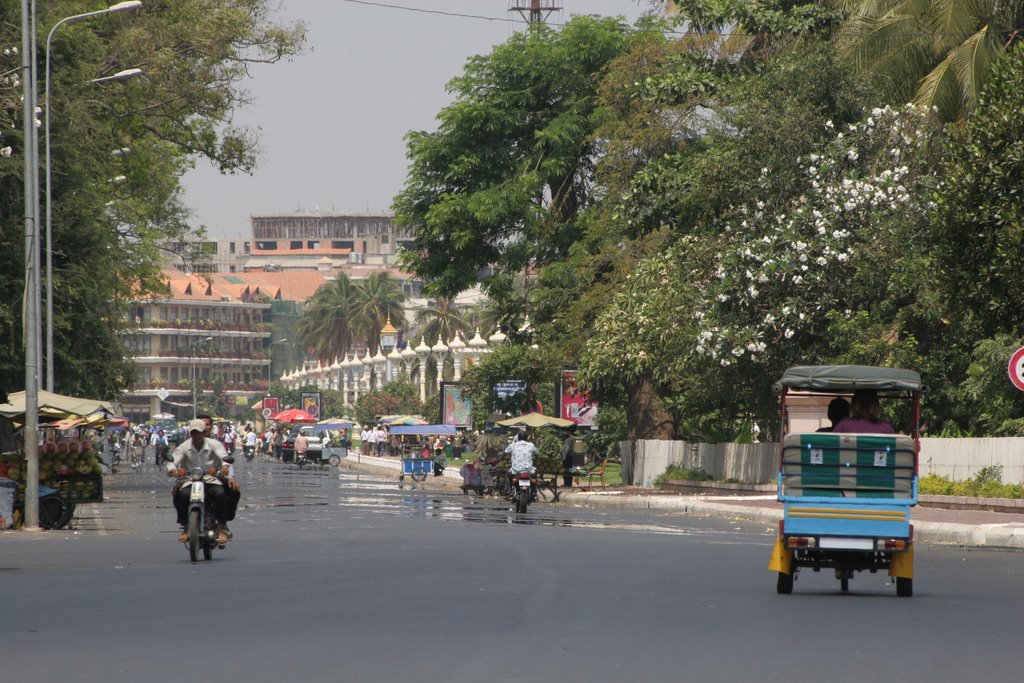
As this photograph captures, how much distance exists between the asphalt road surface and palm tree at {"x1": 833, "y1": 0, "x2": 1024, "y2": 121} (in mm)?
11887

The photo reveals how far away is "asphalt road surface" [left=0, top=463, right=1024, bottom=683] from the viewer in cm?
961

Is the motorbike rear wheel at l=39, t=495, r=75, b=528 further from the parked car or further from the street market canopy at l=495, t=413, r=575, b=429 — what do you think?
the parked car

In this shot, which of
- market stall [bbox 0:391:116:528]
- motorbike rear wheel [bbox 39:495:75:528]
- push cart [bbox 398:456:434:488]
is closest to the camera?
motorbike rear wheel [bbox 39:495:75:528]

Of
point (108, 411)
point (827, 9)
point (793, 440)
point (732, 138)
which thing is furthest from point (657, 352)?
point (793, 440)

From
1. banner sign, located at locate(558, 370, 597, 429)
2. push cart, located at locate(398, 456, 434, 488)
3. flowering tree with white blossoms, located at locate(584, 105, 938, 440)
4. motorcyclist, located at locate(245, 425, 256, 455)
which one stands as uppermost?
flowering tree with white blossoms, located at locate(584, 105, 938, 440)

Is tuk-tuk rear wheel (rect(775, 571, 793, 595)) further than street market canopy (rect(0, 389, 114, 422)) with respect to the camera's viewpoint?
No

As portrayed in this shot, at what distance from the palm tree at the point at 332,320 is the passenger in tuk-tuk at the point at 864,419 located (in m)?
135

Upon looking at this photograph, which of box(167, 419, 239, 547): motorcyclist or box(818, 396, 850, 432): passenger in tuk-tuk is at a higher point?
box(818, 396, 850, 432): passenger in tuk-tuk

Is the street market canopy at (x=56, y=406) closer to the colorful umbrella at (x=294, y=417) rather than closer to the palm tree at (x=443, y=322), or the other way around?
the colorful umbrella at (x=294, y=417)

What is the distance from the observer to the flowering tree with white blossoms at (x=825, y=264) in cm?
3247

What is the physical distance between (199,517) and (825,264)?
17.0 m

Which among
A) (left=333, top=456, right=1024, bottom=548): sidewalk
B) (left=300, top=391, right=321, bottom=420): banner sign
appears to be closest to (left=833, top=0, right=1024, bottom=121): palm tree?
(left=333, top=456, right=1024, bottom=548): sidewalk

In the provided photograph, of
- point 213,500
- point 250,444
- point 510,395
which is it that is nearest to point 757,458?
point 510,395

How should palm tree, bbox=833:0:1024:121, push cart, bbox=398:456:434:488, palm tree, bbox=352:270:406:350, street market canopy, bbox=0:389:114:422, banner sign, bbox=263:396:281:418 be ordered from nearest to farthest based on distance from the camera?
1. palm tree, bbox=833:0:1024:121
2. street market canopy, bbox=0:389:114:422
3. push cart, bbox=398:456:434:488
4. banner sign, bbox=263:396:281:418
5. palm tree, bbox=352:270:406:350
